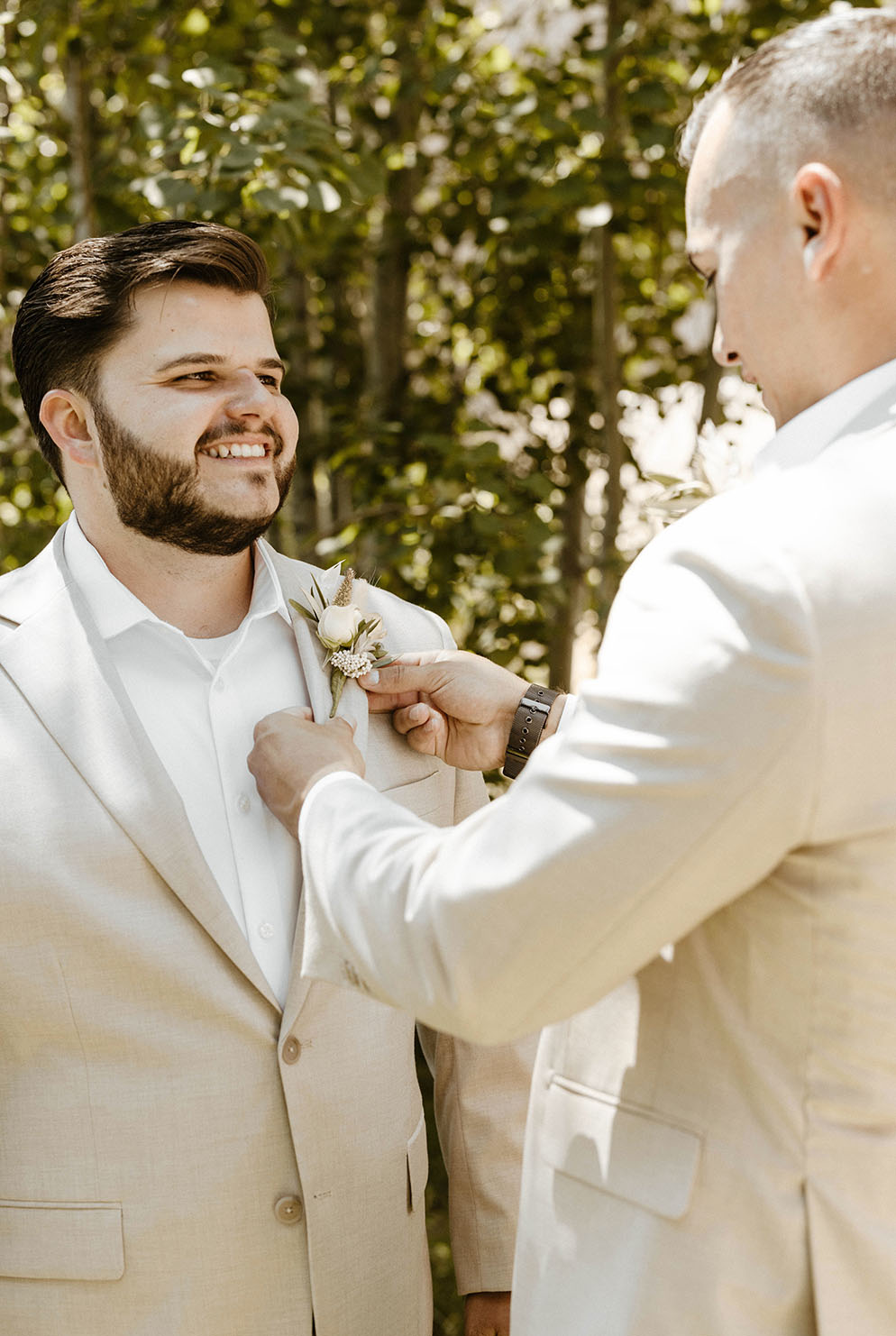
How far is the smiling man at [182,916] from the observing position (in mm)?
→ 1672

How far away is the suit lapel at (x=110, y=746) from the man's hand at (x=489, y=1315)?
0.72 meters

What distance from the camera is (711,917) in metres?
1.23

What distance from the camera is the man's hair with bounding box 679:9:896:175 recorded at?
3.80ft

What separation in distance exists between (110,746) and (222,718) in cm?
22

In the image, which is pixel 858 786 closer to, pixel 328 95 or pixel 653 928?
pixel 653 928

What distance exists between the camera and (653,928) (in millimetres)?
1112

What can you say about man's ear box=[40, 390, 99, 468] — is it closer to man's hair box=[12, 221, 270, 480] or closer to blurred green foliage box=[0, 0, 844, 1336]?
man's hair box=[12, 221, 270, 480]

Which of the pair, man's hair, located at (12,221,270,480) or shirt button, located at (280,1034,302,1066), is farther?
man's hair, located at (12,221,270,480)

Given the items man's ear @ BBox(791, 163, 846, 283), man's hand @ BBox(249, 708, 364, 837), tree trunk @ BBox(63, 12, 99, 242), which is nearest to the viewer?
man's ear @ BBox(791, 163, 846, 283)

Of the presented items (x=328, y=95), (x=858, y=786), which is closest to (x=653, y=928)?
(x=858, y=786)

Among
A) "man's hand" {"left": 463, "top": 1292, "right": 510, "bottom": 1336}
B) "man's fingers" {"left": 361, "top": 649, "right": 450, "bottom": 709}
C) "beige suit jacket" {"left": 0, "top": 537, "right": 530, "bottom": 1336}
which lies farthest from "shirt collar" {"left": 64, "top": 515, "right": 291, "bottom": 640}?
"man's hand" {"left": 463, "top": 1292, "right": 510, "bottom": 1336}

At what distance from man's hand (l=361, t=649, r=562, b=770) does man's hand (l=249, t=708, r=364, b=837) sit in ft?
0.80

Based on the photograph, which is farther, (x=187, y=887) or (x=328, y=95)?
(x=328, y=95)

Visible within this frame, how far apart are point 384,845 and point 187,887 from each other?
0.56 m
